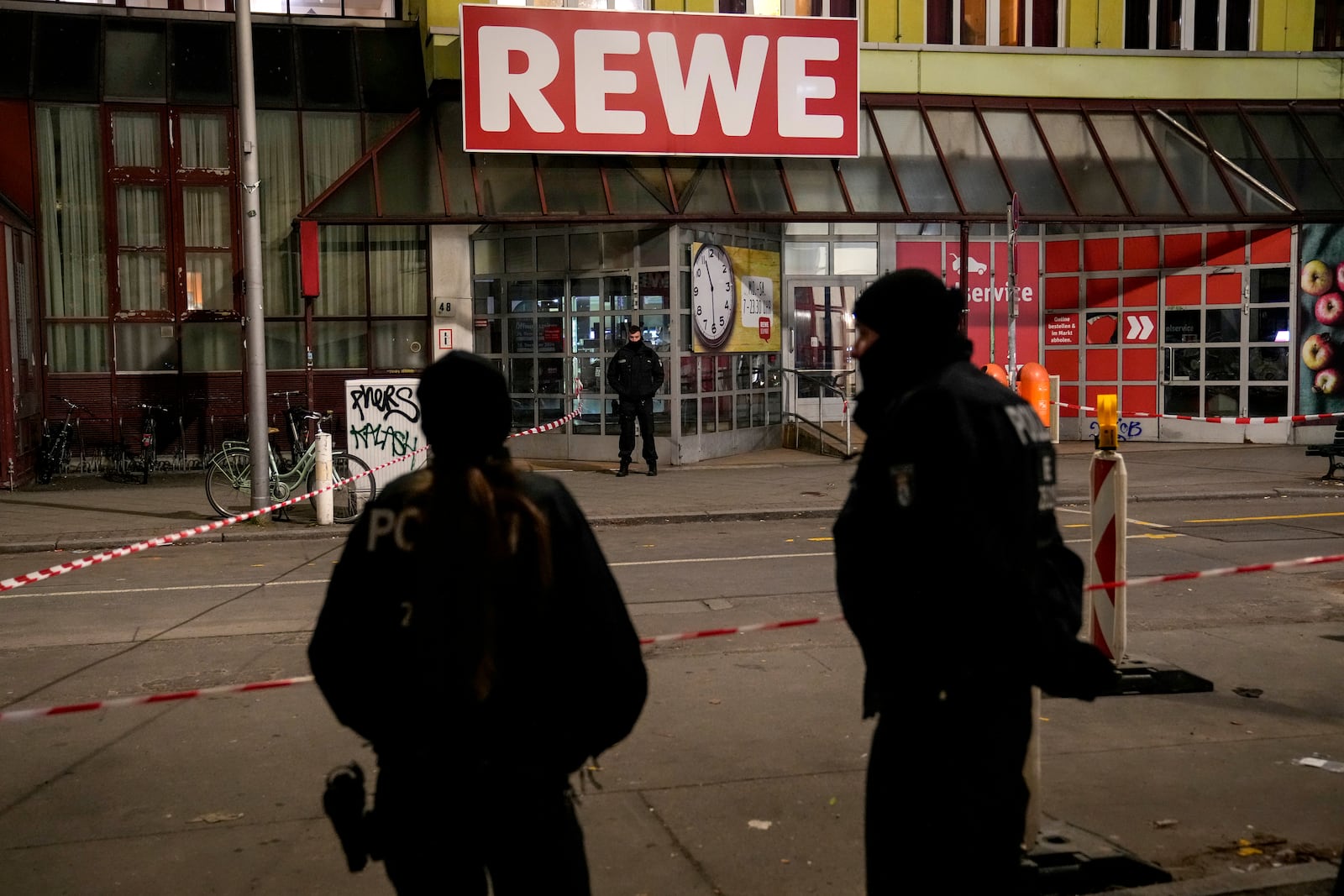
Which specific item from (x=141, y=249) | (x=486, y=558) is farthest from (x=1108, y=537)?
Answer: (x=141, y=249)

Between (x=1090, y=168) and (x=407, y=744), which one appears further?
(x=1090, y=168)

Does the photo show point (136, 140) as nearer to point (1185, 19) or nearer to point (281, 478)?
point (281, 478)

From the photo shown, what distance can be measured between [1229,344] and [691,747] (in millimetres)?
17409

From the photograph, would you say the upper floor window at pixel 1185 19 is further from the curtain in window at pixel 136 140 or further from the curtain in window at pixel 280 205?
the curtain in window at pixel 136 140

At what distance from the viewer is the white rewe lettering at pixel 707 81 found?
18969 mm

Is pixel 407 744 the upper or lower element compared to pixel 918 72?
lower

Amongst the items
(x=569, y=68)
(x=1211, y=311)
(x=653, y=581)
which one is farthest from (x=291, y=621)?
(x=1211, y=311)

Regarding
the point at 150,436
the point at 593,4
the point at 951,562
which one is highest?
the point at 593,4

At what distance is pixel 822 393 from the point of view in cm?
2220

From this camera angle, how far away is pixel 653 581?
10.4 m

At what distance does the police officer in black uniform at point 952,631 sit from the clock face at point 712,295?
53.0ft

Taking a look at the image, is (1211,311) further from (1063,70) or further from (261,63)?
(261,63)

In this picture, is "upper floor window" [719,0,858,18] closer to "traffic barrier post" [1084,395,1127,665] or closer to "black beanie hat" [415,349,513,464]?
"traffic barrier post" [1084,395,1127,665]

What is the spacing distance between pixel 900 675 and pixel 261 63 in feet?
62.8
